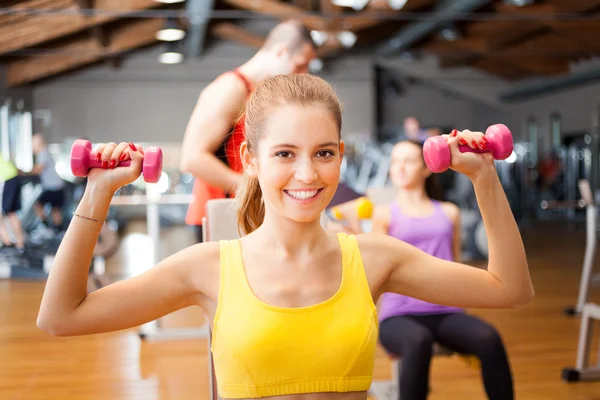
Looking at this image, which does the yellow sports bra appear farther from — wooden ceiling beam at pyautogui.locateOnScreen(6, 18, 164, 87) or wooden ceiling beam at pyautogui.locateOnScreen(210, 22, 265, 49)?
wooden ceiling beam at pyautogui.locateOnScreen(210, 22, 265, 49)

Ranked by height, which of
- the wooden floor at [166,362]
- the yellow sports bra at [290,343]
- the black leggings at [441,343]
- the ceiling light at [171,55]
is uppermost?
the ceiling light at [171,55]

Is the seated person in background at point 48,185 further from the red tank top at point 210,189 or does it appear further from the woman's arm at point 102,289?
the woman's arm at point 102,289

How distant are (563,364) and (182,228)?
891 centimetres

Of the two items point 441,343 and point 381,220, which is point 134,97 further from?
point 441,343

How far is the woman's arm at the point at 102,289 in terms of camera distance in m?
1.03

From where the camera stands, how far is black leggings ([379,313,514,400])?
2191 mm

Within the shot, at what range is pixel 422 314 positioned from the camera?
243 cm

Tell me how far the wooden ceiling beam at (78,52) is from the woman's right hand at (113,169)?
11.1 meters

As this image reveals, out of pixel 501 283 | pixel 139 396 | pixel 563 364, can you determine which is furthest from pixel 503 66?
pixel 501 283

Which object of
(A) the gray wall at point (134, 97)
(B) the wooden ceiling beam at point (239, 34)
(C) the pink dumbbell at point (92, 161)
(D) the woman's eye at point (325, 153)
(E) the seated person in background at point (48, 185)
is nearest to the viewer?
(C) the pink dumbbell at point (92, 161)

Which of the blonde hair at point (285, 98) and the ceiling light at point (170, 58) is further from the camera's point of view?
the ceiling light at point (170, 58)

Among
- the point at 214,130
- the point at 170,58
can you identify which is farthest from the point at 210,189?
the point at 170,58

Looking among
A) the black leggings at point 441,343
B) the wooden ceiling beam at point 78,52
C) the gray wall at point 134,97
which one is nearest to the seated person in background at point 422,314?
the black leggings at point 441,343

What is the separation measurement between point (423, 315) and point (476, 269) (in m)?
1.30
